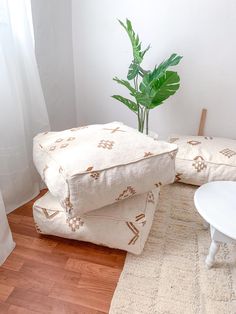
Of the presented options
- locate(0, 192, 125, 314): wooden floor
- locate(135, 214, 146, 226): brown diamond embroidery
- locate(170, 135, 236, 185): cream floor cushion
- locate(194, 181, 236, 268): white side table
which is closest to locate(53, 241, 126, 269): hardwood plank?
locate(0, 192, 125, 314): wooden floor

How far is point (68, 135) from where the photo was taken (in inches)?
51.8

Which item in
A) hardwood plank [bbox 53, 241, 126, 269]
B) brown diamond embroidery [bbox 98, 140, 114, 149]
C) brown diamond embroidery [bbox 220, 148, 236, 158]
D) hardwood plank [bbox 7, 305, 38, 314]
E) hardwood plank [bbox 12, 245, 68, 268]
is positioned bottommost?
hardwood plank [bbox 7, 305, 38, 314]

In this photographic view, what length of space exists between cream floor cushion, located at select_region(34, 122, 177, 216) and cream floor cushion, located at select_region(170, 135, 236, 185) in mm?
515

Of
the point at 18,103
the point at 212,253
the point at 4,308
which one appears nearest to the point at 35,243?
the point at 4,308

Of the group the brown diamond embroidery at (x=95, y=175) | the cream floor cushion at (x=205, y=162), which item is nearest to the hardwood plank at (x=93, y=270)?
the brown diamond embroidery at (x=95, y=175)

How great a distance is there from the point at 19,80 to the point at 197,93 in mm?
1287

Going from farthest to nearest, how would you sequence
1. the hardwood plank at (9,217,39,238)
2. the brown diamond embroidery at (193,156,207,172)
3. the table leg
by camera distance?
the brown diamond embroidery at (193,156,207,172)
the hardwood plank at (9,217,39,238)
the table leg

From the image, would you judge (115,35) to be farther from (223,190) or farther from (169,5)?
(223,190)

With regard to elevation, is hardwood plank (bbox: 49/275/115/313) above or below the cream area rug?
below

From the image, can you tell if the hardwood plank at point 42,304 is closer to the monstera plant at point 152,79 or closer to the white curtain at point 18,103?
the white curtain at point 18,103

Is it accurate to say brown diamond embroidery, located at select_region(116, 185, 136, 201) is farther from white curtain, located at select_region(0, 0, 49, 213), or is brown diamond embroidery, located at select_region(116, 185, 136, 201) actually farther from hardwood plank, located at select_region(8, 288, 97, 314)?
white curtain, located at select_region(0, 0, 49, 213)

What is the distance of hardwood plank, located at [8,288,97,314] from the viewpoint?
1.01 meters

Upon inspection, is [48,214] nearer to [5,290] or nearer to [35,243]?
[35,243]

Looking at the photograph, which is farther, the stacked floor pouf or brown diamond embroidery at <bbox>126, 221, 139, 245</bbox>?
brown diamond embroidery at <bbox>126, 221, 139, 245</bbox>
